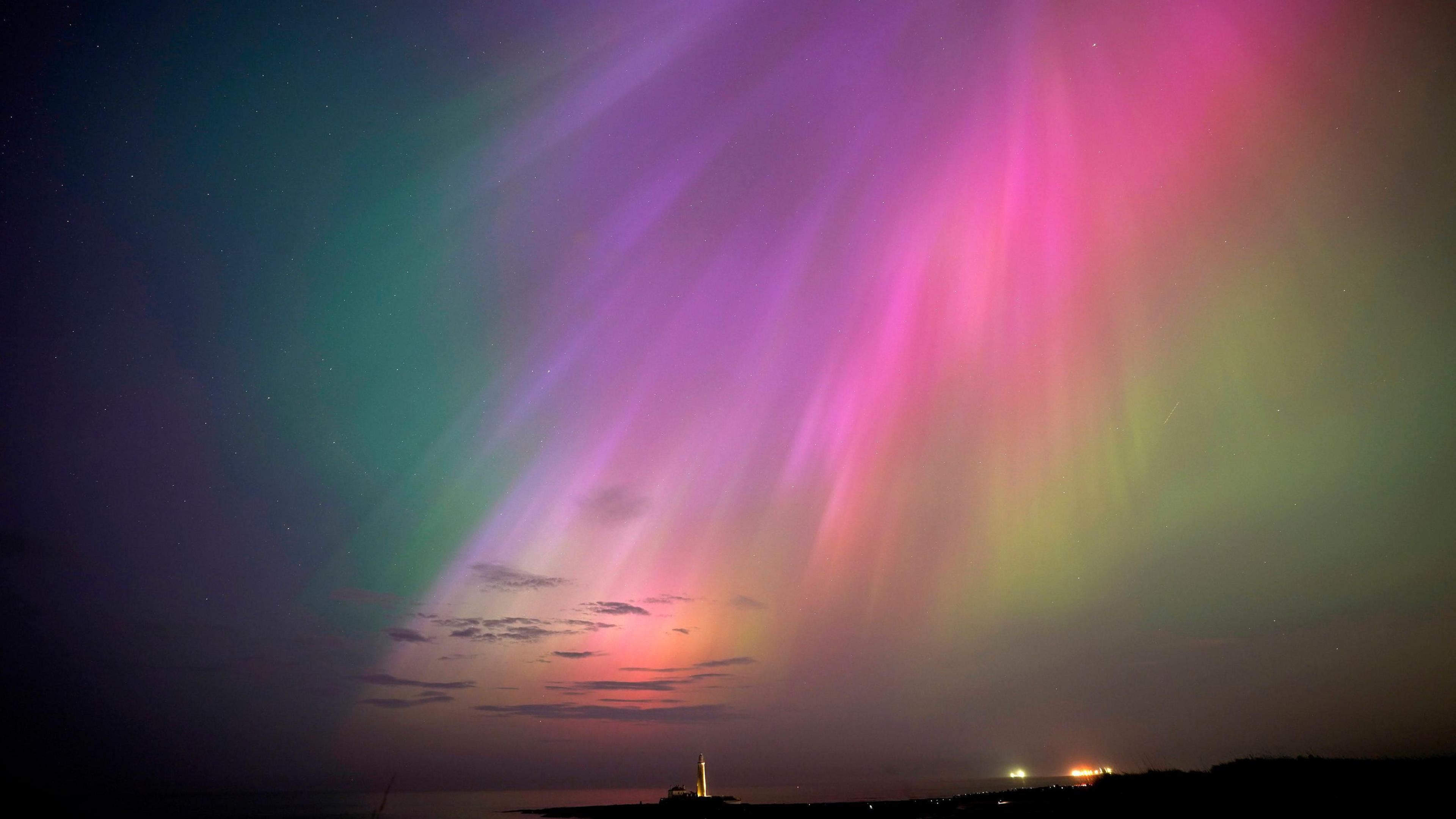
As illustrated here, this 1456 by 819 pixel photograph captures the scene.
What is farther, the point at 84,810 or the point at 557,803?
the point at 557,803

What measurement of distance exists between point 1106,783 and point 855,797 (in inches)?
A: 4242

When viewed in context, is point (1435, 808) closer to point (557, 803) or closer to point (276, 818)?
point (276, 818)

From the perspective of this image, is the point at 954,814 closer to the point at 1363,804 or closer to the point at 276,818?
the point at 1363,804

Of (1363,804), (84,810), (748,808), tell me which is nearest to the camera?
(1363,804)

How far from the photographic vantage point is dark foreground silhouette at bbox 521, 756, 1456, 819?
78.1 feet

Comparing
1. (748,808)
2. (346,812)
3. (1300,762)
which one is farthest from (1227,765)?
(346,812)

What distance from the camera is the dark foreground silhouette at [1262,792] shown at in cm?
2380

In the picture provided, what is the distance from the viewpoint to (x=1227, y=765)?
123 ft

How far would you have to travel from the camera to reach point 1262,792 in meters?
27.4

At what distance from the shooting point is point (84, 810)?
131m

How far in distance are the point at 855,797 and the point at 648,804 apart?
5975 cm

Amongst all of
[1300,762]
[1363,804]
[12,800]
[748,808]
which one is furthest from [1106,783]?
[12,800]

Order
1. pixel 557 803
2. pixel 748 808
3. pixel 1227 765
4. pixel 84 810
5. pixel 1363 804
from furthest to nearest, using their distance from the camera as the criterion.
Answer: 1. pixel 557 803
2. pixel 84 810
3. pixel 748 808
4. pixel 1227 765
5. pixel 1363 804

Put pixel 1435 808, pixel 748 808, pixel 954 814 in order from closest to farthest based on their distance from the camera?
pixel 1435 808 → pixel 954 814 → pixel 748 808
